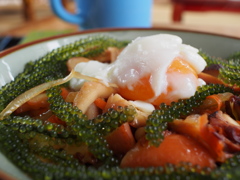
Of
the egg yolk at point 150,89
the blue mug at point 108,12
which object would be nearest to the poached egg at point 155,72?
the egg yolk at point 150,89

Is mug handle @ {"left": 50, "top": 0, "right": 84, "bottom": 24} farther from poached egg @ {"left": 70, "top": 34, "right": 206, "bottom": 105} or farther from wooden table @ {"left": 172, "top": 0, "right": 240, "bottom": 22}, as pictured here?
wooden table @ {"left": 172, "top": 0, "right": 240, "bottom": 22}

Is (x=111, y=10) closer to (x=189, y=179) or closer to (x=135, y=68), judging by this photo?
(x=135, y=68)

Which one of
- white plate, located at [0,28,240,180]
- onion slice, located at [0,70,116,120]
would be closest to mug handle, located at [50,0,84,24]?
white plate, located at [0,28,240,180]

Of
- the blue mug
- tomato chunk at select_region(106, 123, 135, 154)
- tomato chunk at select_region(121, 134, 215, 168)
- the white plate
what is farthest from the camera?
the blue mug

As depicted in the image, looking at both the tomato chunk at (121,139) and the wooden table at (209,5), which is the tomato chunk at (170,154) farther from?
the wooden table at (209,5)

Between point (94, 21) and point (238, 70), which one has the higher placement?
point (238, 70)

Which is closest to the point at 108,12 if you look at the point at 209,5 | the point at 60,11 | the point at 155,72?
the point at 60,11

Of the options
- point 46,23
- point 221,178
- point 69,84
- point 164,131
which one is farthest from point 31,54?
point 46,23
